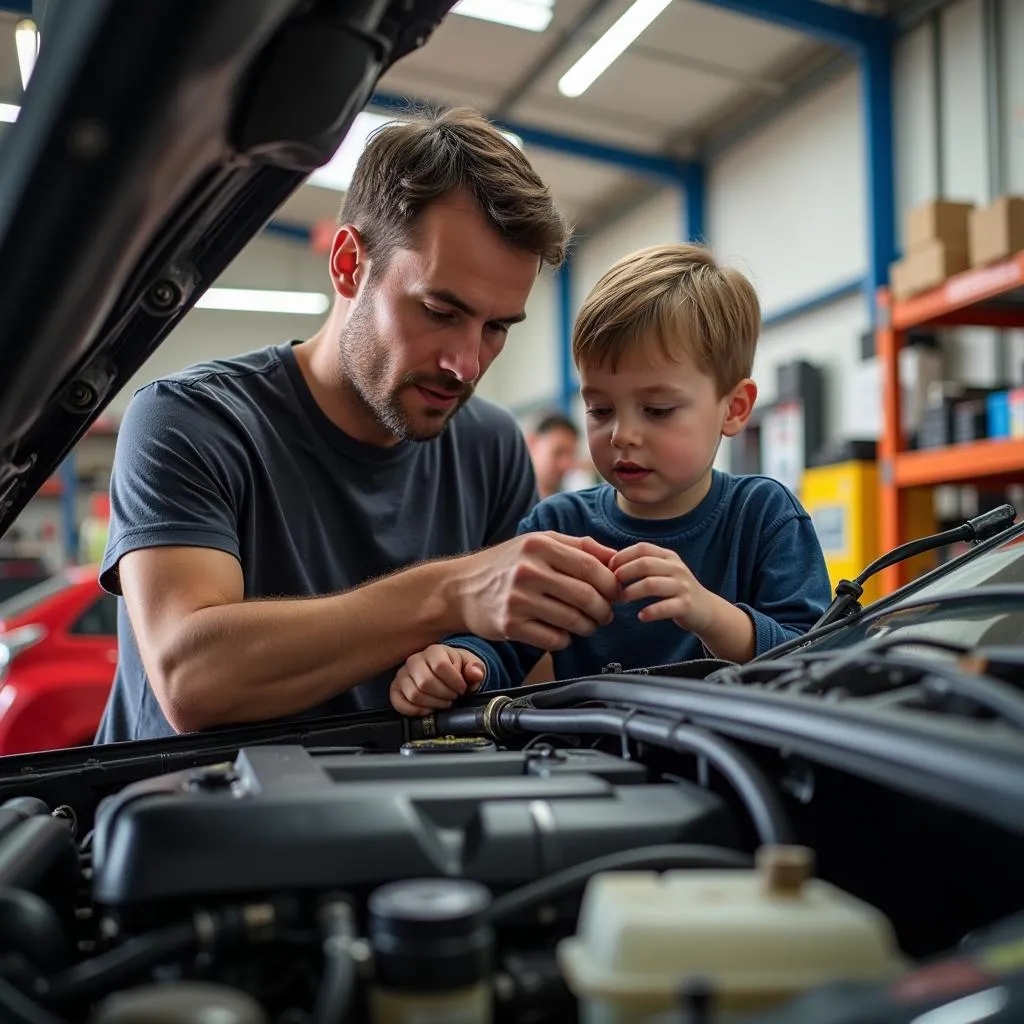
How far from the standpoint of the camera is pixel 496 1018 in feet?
1.71

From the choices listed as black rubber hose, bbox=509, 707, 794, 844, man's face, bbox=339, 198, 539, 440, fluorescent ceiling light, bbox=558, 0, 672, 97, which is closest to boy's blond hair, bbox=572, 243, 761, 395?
man's face, bbox=339, 198, 539, 440

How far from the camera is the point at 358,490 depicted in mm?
1658

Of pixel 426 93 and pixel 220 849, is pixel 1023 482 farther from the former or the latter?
pixel 426 93

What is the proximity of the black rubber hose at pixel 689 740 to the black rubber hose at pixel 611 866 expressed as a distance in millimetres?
26

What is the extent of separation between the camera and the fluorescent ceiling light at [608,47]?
552cm

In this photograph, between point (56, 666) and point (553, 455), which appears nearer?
point (56, 666)

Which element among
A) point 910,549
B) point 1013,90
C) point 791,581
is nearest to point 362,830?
point 910,549

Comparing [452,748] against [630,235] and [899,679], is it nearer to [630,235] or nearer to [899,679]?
[899,679]

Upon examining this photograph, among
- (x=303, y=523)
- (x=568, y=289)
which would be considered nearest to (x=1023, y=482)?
(x=303, y=523)

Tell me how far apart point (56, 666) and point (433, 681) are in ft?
9.79

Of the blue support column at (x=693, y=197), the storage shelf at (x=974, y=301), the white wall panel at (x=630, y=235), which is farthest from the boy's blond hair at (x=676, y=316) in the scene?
the blue support column at (x=693, y=197)

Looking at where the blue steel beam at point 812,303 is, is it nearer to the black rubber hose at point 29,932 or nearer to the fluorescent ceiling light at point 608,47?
the fluorescent ceiling light at point 608,47

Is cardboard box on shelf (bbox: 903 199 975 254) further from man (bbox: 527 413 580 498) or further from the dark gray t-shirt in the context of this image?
the dark gray t-shirt

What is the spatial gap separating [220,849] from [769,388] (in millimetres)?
6420
